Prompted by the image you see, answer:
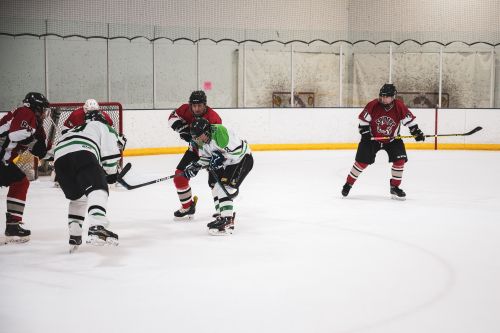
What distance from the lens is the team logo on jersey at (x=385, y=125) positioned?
19.9 ft

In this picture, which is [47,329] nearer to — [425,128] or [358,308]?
[358,308]

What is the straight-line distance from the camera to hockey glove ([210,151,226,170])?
4344 mm

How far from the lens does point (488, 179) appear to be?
7.46 m

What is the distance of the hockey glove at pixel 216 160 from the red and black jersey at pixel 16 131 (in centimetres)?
107

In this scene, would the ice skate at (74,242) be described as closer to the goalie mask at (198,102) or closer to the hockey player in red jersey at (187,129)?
the hockey player in red jersey at (187,129)

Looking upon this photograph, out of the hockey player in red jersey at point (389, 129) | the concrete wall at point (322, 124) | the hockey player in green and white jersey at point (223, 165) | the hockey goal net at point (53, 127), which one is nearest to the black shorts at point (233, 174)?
the hockey player in green and white jersey at point (223, 165)

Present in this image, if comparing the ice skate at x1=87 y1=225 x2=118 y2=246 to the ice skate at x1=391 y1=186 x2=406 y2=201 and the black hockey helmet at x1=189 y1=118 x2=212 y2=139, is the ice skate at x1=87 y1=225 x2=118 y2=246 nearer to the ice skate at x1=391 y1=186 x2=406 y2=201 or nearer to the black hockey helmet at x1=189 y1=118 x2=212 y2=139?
the black hockey helmet at x1=189 y1=118 x2=212 y2=139

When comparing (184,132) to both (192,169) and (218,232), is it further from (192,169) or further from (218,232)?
(218,232)

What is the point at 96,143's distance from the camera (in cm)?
384

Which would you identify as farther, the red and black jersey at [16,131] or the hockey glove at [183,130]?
the hockey glove at [183,130]

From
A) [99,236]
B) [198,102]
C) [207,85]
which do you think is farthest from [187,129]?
[207,85]

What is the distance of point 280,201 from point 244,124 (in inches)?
195

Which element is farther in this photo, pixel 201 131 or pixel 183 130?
pixel 183 130

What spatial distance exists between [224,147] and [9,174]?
1282mm
